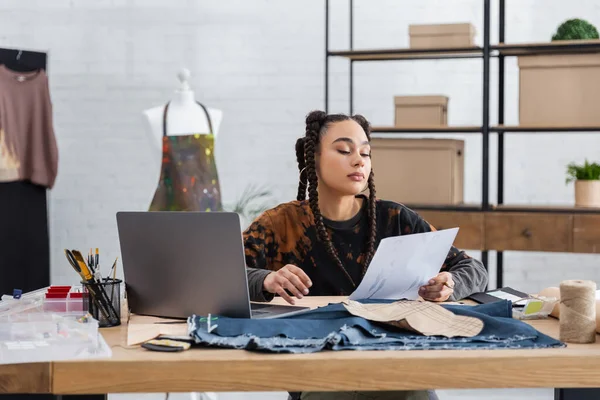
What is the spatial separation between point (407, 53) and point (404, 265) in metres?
2.27

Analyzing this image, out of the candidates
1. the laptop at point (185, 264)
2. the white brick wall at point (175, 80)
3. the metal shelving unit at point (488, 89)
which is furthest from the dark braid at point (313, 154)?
the white brick wall at point (175, 80)

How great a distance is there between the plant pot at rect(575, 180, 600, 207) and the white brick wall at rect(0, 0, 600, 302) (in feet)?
2.87

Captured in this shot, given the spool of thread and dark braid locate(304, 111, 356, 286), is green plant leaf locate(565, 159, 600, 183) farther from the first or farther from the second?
the spool of thread

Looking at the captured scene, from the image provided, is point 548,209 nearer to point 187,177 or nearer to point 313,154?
point 187,177

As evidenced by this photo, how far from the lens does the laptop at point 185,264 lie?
150 cm

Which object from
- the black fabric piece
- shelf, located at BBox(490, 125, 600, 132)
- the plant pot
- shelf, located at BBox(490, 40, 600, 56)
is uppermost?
shelf, located at BBox(490, 40, 600, 56)

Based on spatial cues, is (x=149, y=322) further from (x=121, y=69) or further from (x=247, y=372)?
(x=121, y=69)

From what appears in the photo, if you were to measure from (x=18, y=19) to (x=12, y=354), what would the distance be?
12.5ft

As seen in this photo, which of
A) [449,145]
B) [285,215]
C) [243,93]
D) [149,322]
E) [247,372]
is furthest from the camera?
[243,93]

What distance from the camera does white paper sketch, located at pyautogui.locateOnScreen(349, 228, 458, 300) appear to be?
1.66 meters

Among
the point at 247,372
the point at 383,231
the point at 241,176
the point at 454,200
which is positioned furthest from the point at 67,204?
the point at 247,372

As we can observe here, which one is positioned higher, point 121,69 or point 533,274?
point 121,69

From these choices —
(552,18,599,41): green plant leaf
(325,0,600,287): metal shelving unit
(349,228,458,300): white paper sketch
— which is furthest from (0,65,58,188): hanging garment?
(349,228,458,300): white paper sketch

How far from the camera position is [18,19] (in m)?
4.72
